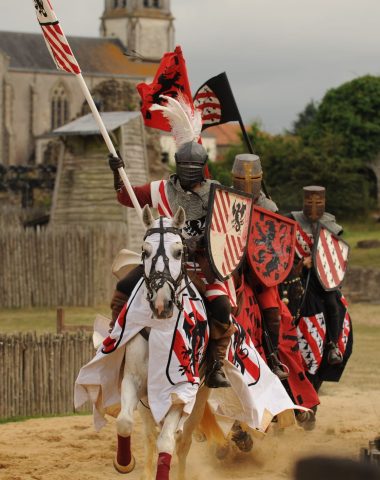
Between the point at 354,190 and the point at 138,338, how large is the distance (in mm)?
42393

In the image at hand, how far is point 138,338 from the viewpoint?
6.73 metres

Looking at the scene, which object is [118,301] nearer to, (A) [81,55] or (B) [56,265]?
(B) [56,265]

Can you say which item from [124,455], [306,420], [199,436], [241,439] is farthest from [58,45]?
[306,420]

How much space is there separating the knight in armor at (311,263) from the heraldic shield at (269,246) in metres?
1.26

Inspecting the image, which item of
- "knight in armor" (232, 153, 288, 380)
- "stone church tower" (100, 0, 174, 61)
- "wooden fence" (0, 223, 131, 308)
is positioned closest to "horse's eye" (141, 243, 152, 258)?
"knight in armor" (232, 153, 288, 380)

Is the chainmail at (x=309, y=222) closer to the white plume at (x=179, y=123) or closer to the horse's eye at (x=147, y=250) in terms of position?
the white plume at (x=179, y=123)

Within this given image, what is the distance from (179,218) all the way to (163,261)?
1.21 ft

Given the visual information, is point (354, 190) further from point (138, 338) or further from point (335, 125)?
point (138, 338)

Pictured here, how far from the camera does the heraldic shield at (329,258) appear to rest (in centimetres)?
1002

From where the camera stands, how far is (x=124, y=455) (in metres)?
7.15

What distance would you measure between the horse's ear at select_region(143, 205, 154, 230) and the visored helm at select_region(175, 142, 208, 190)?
23.2 inches

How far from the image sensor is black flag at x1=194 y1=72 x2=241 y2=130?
29.0 ft

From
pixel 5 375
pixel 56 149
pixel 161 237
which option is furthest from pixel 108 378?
pixel 56 149

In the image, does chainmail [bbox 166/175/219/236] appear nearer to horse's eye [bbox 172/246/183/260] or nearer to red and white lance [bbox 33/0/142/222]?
red and white lance [bbox 33/0/142/222]
